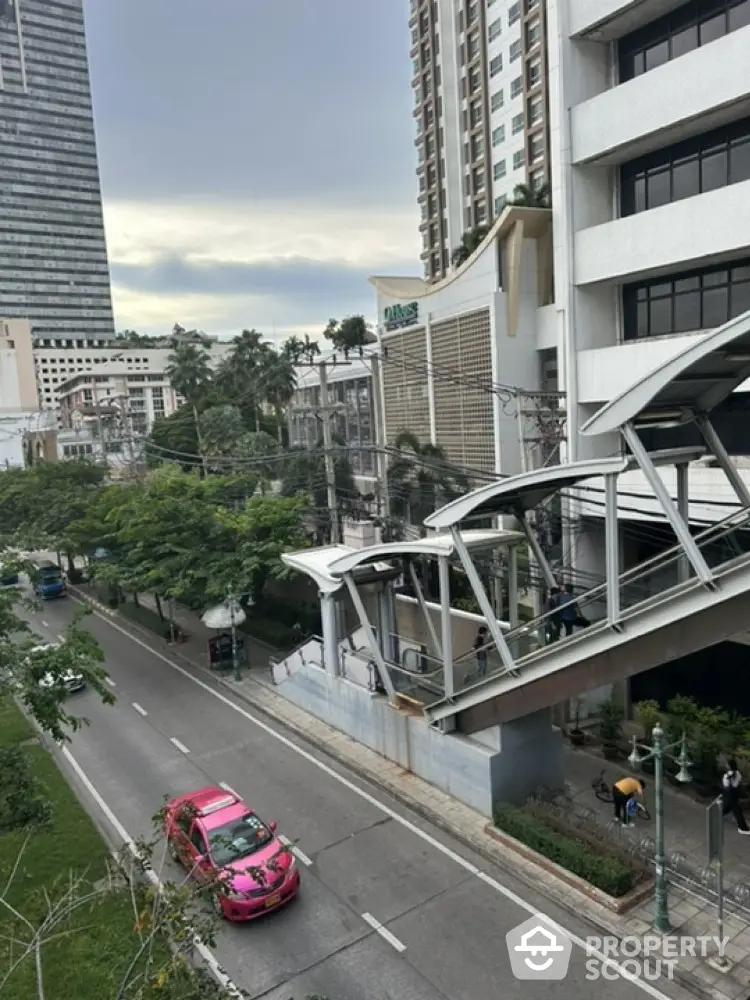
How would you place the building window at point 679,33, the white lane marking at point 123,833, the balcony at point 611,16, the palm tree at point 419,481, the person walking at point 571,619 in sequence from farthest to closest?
the palm tree at point 419,481
the balcony at point 611,16
the building window at point 679,33
the person walking at point 571,619
the white lane marking at point 123,833

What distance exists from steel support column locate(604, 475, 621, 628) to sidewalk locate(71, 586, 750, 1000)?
4.69 metres

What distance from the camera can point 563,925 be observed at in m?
11.9

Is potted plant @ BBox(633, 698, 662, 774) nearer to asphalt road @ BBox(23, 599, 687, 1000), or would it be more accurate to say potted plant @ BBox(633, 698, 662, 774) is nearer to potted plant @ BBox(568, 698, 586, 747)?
potted plant @ BBox(568, 698, 586, 747)

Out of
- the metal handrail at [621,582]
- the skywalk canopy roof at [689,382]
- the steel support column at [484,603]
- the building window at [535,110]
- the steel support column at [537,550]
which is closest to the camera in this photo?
the skywalk canopy roof at [689,382]

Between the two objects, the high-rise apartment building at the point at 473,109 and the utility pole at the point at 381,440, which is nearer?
the utility pole at the point at 381,440

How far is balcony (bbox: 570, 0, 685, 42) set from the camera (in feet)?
62.3

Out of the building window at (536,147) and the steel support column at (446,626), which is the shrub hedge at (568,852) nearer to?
the steel support column at (446,626)

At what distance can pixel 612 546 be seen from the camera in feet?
38.8

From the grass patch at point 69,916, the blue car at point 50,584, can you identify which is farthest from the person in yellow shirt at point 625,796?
the blue car at point 50,584

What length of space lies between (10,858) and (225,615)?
1155 centimetres

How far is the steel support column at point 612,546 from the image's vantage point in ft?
38.4

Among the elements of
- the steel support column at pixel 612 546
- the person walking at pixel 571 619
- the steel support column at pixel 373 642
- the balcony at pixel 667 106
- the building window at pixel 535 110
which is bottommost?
the steel support column at pixel 373 642

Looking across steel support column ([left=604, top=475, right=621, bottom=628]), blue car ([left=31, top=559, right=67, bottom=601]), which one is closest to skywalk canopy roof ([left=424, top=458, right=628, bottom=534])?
steel support column ([left=604, top=475, right=621, bottom=628])

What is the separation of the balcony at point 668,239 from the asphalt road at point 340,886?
14.9m
